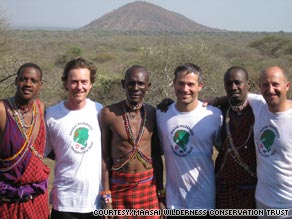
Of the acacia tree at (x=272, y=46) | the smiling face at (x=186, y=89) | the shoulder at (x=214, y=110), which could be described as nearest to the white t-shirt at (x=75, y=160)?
the smiling face at (x=186, y=89)

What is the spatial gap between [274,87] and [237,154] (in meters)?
0.60

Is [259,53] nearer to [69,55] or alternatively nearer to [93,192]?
[69,55]

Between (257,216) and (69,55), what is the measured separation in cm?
2578

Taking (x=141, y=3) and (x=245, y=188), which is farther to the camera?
(x=141, y=3)

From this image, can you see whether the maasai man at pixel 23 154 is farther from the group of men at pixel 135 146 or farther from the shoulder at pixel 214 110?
the shoulder at pixel 214 110

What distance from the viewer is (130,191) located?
3.21 meters

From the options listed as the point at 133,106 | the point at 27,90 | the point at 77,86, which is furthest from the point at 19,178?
the point at 133,106

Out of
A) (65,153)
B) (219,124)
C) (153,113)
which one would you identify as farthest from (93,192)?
(219,124)

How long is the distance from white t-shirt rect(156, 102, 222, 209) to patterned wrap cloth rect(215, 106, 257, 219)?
0.29 ft

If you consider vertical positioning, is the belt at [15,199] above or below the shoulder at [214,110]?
below

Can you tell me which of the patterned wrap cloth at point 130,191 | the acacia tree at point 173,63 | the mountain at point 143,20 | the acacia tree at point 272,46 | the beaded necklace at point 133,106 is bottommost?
the patterned wrap cloth at point 130,191

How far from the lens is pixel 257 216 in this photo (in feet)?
10.2

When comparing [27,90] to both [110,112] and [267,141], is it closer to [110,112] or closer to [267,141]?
[110,112]

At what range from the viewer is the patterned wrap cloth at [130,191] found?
3.21 meters
